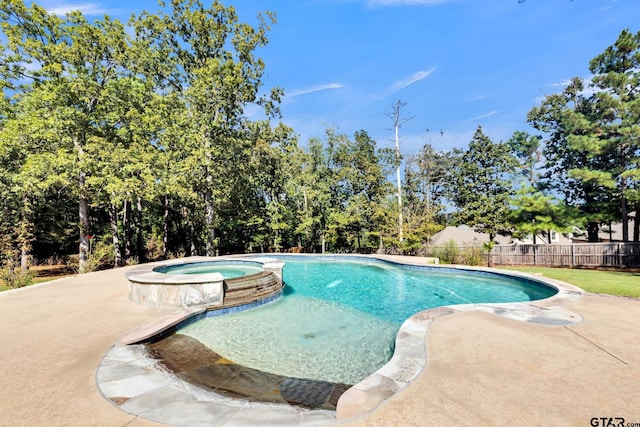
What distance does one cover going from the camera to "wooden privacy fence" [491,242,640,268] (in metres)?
13.8

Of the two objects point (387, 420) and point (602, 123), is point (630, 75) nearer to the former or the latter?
point (602, 123)

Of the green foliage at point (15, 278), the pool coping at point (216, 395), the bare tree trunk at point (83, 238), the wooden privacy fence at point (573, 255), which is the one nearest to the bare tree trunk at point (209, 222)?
the bare tree trunk at point (83, 238)

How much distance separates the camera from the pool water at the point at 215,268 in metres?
13.1

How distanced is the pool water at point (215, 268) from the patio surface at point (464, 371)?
7.30m

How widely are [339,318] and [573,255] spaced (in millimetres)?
15964

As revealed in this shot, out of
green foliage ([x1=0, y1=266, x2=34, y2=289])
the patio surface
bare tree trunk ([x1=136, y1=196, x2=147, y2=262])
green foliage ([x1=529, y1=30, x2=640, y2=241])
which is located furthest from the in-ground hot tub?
green foliage ([x1=529, y1=30, x2=640, y2=241])

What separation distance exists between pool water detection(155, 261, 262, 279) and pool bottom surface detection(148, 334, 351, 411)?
8.67 meters

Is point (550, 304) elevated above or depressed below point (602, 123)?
below

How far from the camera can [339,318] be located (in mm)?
6762

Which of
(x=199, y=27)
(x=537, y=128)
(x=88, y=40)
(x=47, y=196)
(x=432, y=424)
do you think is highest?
(x=199, y=27)

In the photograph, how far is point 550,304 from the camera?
6098 mm

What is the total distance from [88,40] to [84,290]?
1207cm

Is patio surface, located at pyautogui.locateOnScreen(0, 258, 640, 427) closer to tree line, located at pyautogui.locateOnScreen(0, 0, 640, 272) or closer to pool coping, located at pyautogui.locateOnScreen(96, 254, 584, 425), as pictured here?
pool coping, located at pyautogui.locateOnScreen(96, 254, 584, 425)

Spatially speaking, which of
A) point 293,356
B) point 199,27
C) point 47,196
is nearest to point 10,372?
point 293,356
